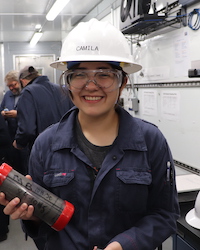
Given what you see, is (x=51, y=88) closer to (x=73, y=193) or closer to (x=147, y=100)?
(x=147, y=100)

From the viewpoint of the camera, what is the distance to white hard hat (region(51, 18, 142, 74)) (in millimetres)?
975

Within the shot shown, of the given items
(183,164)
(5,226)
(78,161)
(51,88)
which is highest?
(51,88)

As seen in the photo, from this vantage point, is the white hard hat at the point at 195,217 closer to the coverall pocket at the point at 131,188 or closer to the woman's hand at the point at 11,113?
the coverall pocket at the point at 131,188

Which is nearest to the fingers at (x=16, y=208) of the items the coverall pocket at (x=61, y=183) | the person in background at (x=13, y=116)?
the coverall pocket at (x=61, y=183)

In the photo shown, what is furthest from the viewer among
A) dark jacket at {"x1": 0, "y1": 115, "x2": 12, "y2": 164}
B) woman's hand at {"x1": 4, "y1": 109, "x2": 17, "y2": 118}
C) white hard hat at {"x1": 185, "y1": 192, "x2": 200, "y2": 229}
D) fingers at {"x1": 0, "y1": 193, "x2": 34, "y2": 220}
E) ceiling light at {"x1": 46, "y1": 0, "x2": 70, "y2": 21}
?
ceiling light at {"x1": 46, "y1": 0, "x2": 70, "y2": 21}

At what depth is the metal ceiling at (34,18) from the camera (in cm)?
416

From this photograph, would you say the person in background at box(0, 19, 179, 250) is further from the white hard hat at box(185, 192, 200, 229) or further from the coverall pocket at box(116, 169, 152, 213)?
the white hard hat at box(185, 192, 200, 229)

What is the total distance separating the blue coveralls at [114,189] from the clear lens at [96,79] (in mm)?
169

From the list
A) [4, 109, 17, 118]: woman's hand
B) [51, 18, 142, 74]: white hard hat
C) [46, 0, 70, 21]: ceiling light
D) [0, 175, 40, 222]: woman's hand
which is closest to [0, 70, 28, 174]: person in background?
[4, 109, 17, 118]: woman's hand

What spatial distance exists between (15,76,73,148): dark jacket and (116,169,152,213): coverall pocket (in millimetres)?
1672

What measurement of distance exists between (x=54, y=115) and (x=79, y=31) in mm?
1711

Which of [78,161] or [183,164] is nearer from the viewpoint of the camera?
[78,161]

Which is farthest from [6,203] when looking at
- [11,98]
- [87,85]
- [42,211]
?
[11,98]

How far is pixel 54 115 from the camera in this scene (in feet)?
8.77
